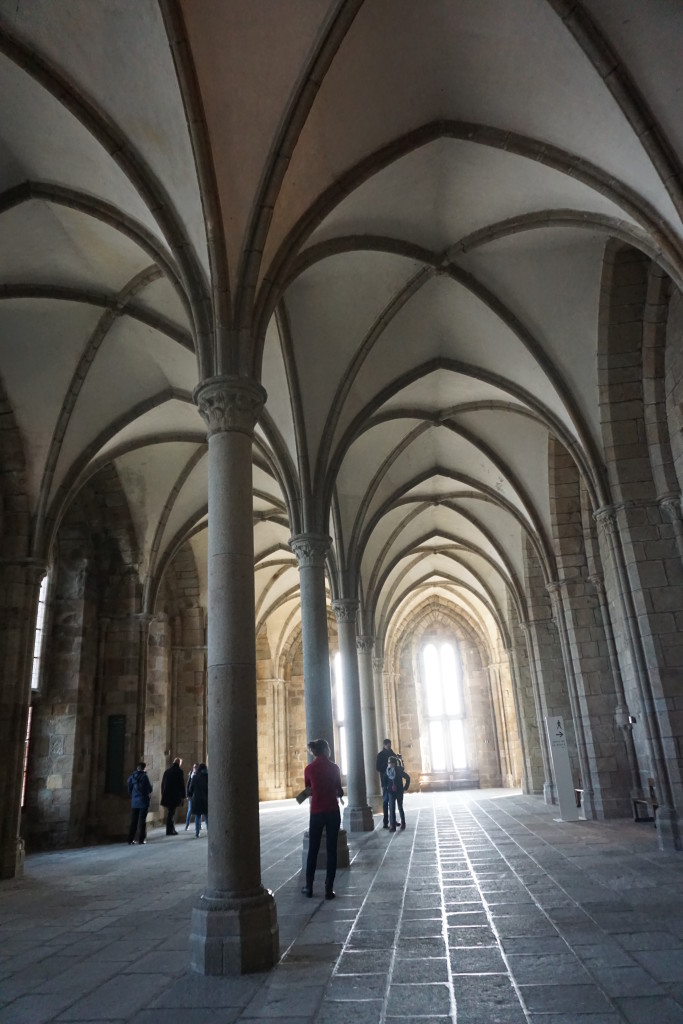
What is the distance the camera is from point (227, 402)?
6359mm

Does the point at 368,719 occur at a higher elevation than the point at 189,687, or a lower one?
lower

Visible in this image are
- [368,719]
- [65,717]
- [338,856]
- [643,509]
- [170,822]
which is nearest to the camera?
[338,856]

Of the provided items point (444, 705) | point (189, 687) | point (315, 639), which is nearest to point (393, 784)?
point (315, 639)

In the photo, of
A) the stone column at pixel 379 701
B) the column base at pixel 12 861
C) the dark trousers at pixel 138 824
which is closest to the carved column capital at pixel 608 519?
the column base at pixel 12 861

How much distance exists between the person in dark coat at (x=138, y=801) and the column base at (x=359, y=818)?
3.75 metres

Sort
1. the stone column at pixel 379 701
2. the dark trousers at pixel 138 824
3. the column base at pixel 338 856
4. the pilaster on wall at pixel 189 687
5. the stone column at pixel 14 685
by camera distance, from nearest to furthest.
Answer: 1. the column base at pixel 338 856
2. the stone column at pixel 14 685
3. the dark trousers at pixel 138 824
4. the pilaster on wall at pixel 189 687
5. the stone column at pixel 379 701

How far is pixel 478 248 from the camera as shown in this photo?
995 cm

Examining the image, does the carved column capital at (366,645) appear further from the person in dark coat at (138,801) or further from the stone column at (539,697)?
the person in dark coat at (138,801)

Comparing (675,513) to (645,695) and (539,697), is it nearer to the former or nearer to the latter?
(645,695)

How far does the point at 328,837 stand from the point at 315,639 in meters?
3.41

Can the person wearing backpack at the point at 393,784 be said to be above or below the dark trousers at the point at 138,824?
above

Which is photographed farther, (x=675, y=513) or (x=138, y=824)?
(x=138, y=824)

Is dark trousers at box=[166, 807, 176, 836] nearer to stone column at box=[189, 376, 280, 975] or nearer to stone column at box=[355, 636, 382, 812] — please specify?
stone column at box=[355, 636, 382, 812]

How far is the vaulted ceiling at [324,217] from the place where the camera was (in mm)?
6430
